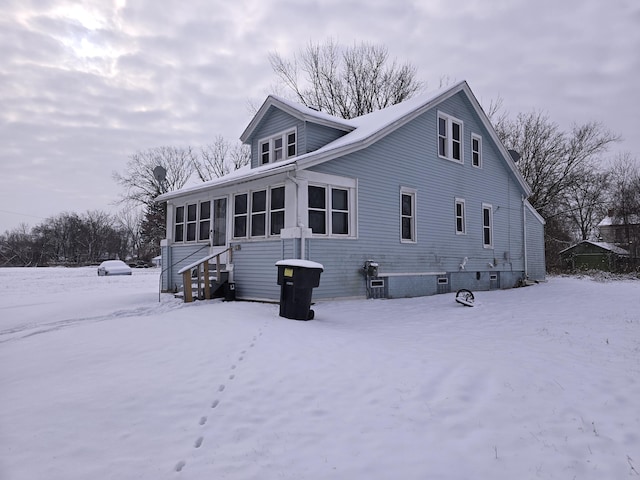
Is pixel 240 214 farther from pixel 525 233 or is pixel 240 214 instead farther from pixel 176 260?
pixel 525 233

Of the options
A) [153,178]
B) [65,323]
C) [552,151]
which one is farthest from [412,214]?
[153,178]

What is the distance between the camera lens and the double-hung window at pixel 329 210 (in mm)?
10375

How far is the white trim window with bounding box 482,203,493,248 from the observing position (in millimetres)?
15820

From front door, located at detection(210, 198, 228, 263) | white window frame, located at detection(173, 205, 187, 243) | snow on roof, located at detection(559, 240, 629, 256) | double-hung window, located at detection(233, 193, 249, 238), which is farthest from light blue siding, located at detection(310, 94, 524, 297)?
snow on roof, located at detection(559, 240, 629, 256)

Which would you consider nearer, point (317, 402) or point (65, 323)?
point (317, 402)

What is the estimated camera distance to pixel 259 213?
11172 mm

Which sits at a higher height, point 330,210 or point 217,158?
point 217,158

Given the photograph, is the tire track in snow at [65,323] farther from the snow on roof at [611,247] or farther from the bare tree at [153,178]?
the snow on roof at [611,247]

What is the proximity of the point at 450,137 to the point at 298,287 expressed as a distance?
9.50 meters

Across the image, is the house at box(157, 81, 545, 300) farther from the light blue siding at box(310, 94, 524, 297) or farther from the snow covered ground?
the snow covered ground

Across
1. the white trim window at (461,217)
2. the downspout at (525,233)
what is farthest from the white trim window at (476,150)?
the downspout at (525,233)

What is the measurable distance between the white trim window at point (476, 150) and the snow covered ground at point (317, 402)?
9.59 m

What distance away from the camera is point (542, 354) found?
5.33 meters

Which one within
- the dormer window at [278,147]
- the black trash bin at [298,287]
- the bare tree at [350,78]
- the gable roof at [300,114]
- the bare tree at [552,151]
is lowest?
the black trash bin at [298,287]
